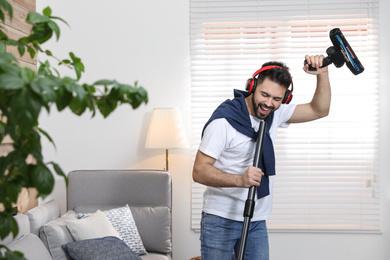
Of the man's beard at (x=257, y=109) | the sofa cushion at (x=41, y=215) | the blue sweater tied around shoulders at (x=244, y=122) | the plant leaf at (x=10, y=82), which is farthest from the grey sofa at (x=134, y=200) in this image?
the plant leaf at (x=10, y=82)

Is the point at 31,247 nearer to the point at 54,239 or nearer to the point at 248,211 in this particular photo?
the point at 54,239

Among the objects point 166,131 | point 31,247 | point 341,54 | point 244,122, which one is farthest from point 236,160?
point 166,131

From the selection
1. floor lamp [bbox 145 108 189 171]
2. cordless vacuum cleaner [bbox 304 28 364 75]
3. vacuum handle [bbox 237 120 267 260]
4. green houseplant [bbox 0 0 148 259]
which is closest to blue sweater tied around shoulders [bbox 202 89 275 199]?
vacuum handle [bbox 237 120 267 260]

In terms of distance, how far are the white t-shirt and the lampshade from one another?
4.43 feet

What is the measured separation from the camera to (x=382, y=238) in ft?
13.1

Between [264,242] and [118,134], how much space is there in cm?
205

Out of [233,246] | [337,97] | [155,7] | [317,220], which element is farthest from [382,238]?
[155,7]

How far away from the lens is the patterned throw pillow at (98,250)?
283 centimetres

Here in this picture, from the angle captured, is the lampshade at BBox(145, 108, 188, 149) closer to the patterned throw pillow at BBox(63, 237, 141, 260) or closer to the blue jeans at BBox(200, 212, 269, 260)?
the patterned throw pillow at BBox(63, 237, 141, 260)

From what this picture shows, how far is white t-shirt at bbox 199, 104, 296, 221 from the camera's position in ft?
7.25

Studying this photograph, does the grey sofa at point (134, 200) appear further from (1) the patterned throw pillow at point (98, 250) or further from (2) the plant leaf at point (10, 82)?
(2) the plant leaf at point (10, 82)

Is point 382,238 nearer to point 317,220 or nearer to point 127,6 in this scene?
point 317,220

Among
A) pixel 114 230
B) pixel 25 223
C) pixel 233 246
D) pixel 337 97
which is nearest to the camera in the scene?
pixel 233 246

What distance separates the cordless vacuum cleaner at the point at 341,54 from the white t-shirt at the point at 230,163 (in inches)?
17.7
